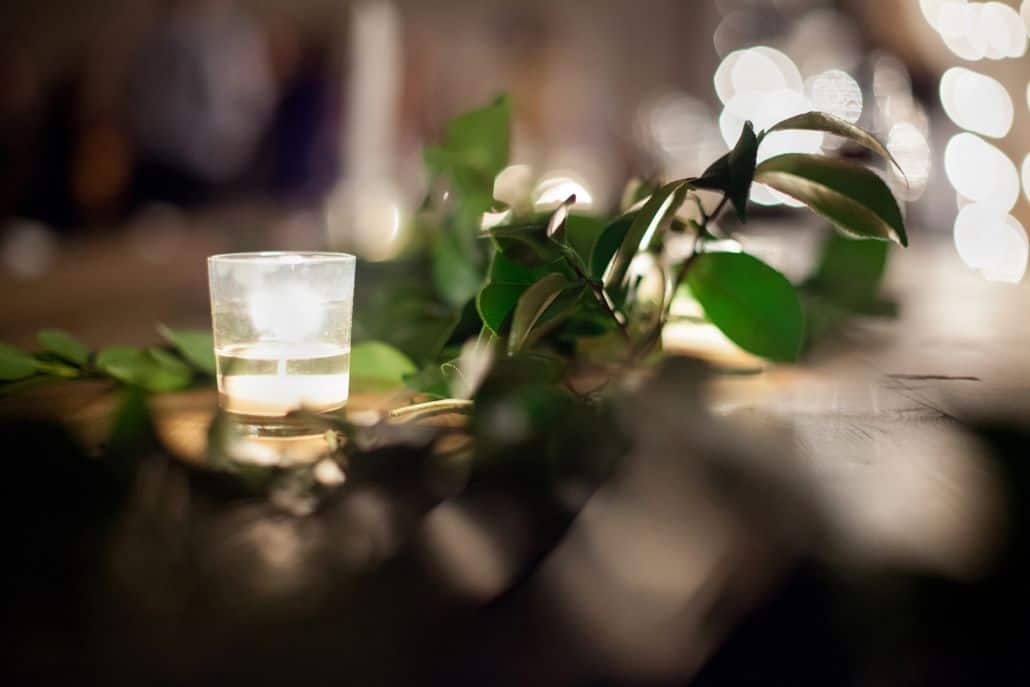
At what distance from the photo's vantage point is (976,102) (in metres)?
3.07

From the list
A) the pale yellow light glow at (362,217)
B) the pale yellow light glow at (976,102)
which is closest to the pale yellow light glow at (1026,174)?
the pale yellow light glow at (976,102)

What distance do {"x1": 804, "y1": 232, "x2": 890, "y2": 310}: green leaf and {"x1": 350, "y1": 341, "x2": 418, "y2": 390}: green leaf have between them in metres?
0.39

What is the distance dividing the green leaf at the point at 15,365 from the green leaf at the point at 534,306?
268 millimetres

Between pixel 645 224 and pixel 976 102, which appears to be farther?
pixel 976 102

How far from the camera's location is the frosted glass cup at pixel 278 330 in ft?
1.32

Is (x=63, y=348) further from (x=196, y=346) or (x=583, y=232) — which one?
(x=583, y=232)

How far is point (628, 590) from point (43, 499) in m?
0.20

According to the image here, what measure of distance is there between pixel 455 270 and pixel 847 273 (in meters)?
0.34

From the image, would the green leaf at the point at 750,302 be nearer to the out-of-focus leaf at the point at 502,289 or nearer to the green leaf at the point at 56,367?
the out-of-focus leaf at the point at 502,289

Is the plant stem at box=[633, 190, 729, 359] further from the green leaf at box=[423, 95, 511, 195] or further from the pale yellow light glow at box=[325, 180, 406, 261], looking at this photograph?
the pale yellow light glow at box=[325, 180, 406, 261]

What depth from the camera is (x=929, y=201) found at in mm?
3498

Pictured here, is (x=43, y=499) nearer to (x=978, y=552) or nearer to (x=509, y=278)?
(x=509, y=278)

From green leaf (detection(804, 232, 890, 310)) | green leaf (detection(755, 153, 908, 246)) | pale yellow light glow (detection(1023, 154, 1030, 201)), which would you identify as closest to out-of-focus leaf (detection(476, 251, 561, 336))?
green leaf (detection(755, 153, 908, 246))

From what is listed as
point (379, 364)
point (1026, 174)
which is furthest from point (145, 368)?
point (1026, 174)
